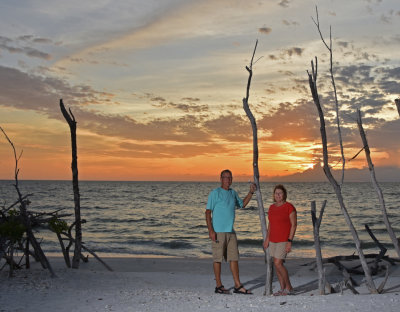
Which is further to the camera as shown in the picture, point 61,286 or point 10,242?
point 10,242

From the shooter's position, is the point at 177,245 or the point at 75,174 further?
the point at 177,245

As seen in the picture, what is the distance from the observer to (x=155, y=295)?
7.34 metres

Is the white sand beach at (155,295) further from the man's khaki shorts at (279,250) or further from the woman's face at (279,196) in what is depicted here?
the woman's face at (279,196)

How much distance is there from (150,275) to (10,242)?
353 centimetres

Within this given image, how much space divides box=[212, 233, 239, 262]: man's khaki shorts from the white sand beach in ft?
2.15

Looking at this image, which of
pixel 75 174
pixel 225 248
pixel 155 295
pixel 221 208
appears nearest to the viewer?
pixel 155 295

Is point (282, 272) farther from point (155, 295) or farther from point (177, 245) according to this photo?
point (177, 245)

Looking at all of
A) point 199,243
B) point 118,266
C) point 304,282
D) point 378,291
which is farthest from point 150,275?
point 199,243

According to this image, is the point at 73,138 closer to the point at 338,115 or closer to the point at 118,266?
the point at 118,266

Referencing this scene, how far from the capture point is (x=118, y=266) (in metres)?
13.3

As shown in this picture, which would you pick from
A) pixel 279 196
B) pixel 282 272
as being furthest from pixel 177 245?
pixel 279 196

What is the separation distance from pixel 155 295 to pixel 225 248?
1406 millimetres

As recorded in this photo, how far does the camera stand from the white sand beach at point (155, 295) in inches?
247

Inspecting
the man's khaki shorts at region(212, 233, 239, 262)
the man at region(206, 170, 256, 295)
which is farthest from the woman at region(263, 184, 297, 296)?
the man's khaki shorts at region(212, 233, 239, 262)
